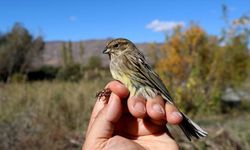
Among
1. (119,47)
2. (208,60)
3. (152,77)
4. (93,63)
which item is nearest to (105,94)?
(152,77)

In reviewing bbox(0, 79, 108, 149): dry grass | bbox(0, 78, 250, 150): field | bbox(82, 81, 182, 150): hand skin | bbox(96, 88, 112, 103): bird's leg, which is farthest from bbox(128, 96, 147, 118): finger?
bbox(0, 79, 108, 149): dry grass

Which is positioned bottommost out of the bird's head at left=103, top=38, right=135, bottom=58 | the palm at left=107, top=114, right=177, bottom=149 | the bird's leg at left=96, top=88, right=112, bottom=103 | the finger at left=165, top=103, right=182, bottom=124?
the palm at left=107, top=114, right=177, bottom=149

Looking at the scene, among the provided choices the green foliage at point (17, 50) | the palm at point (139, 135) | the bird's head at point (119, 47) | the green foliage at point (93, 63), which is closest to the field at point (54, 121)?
the bird's head at point (119, 47)

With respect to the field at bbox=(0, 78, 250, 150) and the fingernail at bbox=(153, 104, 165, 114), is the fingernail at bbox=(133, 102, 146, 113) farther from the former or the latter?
the field at bbox=(0, 78, 250, 150)

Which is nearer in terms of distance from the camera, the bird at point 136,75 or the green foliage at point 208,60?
the bird at point 136,75

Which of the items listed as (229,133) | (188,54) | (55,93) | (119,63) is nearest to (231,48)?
(188,54)

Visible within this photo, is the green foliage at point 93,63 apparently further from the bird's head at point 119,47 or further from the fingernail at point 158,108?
the fingernail at point 158,108
